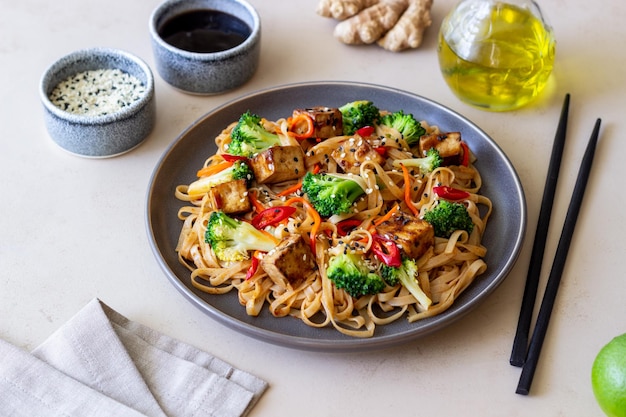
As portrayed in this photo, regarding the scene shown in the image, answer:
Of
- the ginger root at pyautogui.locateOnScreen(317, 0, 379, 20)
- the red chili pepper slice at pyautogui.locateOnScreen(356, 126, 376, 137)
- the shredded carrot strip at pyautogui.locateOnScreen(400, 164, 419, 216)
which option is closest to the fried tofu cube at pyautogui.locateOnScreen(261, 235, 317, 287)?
the shredded carrot strip at pyautogui.locateOnScreen(400, 164, 419, 216)

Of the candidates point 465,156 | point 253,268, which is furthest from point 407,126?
point 253,268

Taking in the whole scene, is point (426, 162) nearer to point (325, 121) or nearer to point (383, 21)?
point (325, 121)

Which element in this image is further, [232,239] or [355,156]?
[355,156]

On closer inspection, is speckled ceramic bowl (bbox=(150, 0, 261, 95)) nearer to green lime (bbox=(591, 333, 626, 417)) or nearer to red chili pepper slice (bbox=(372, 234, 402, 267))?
red chili pepper slice (bbox=(372, 234, 402, 267))

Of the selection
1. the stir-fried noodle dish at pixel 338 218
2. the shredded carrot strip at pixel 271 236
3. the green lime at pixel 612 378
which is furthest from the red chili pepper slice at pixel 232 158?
the green lime at pixel 612 378

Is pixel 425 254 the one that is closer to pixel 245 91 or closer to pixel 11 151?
pixel 245 91

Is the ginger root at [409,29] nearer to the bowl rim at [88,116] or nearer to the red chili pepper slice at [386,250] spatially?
the bowl rim at [88,116]

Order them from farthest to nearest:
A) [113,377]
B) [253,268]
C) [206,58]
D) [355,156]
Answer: [206,58], [355,156], [253,268], [113,377]
